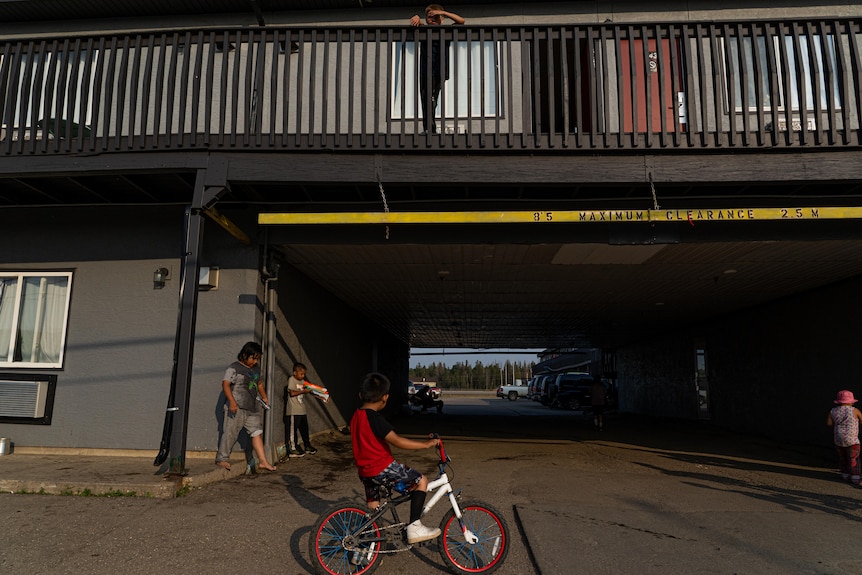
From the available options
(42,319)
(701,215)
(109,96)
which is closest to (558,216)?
(701,215)

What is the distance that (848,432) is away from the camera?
7.89 m

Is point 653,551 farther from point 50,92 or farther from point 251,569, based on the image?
point 50,92

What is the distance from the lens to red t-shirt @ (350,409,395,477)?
13.3ft

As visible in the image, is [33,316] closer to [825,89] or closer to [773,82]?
[773,82]

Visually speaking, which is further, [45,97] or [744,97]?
[45,97]

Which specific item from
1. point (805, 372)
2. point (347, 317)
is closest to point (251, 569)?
point (347, 317)

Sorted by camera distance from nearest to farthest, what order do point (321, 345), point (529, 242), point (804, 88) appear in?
point (804, 88)
point (529, 242)
point (321, 345)

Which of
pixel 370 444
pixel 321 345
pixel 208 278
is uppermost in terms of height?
pixel 208 278

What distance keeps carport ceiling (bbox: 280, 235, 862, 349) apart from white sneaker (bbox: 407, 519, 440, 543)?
4.88 m

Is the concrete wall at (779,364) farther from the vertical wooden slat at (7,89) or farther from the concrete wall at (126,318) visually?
the vertical wooden slat at (7,89)

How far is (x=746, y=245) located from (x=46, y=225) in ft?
34.3

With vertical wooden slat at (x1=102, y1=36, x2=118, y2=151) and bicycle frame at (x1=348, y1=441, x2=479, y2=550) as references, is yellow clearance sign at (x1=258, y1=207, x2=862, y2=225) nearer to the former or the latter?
vertical wooden slat at (x1=102, y1=36, x2=118, y2=151)

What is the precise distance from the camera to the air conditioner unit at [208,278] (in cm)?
832

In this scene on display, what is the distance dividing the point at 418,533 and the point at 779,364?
39.4 ft
